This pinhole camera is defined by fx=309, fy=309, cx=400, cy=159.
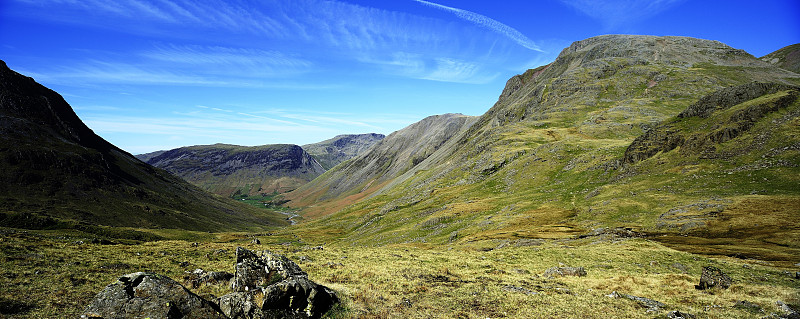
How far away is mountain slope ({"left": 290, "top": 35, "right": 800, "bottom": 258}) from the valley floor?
14.5 m

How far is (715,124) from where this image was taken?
259 feet

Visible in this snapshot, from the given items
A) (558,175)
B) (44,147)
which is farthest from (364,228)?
(44,147)

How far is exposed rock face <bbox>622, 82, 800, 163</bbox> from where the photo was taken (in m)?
72.0

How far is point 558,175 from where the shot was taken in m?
→ 102

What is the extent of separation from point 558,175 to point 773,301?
8405cm

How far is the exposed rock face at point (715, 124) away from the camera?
7200 centimetres

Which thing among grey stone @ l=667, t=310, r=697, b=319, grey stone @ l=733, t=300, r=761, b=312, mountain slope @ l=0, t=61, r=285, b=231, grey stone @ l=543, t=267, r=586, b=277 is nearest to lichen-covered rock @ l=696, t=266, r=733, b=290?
grey stone @ l=733, t=300, r=761, b=312

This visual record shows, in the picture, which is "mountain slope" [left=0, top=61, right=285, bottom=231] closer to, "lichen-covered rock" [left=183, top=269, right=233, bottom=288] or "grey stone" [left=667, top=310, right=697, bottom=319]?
"lichen-covered rock" [left=183, top=269, right=233, bottom=288]

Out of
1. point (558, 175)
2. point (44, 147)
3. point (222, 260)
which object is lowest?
point (222, 260)

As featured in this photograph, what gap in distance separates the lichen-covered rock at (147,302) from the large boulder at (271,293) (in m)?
1.66

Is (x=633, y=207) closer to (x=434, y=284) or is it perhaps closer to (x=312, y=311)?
(x=434, y=284)

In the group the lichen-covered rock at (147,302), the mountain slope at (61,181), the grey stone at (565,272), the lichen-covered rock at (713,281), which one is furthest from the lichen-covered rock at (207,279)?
the mountain slope at (61,181)

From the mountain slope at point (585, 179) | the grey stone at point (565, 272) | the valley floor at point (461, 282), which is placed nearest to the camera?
the valley floor at point (461, 282)

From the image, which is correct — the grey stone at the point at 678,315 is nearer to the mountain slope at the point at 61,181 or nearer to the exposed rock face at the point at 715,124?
the exposed rock face at the point at 715,124
